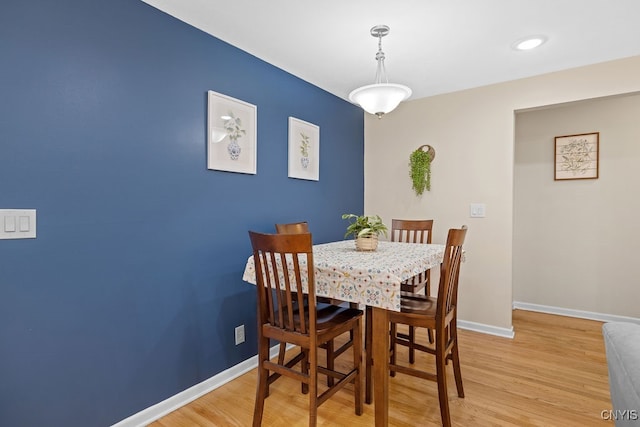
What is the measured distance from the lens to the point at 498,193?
3029 mm

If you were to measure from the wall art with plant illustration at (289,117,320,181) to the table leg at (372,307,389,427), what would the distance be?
1.56m

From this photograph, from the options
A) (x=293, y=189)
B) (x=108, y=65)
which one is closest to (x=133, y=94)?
(x=108, y=65)

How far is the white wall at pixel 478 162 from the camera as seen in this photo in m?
2.83

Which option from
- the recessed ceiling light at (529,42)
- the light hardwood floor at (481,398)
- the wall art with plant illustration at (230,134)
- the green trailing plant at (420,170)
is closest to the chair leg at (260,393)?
the light hardwood floor at (481,398)

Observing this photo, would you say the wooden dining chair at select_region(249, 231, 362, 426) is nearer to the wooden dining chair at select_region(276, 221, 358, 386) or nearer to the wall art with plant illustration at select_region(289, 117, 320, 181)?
the wooden dining chair at select_region(276, 221, 358, 386)

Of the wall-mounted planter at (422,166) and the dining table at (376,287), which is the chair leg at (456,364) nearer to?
the dining table at (376,287)

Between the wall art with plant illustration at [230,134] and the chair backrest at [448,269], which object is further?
the wall art with plant illustration at [230,134]

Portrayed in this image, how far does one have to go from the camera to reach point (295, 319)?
1674 mm

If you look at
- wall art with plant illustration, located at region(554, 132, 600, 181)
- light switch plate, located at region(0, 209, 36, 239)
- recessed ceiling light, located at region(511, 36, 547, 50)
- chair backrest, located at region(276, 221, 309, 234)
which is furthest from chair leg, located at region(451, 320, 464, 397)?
wall art with plant illustration, located at region(554, 132, 600, 181)

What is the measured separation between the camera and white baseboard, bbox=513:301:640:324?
3153mm

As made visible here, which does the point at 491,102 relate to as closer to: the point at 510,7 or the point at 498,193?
the point at 498,193

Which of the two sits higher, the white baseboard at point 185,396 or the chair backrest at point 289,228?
the chair backrest at point 289,228

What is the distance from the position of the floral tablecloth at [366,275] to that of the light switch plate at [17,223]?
3.16 ft

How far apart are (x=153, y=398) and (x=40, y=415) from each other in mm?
510
